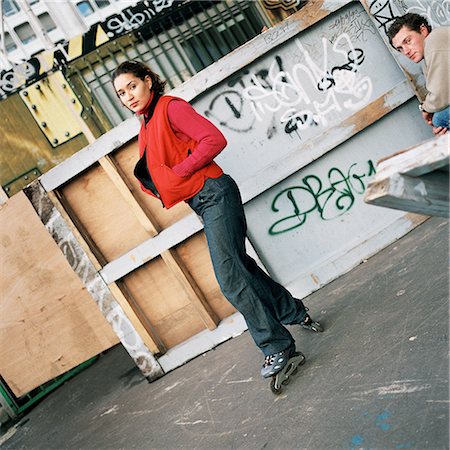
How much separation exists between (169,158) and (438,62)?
158cm

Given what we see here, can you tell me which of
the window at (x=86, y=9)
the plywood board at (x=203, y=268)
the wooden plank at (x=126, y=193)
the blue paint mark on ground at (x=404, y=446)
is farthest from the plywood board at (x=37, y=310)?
the window at (x=86, y=9)

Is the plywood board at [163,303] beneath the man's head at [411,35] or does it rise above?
beneath

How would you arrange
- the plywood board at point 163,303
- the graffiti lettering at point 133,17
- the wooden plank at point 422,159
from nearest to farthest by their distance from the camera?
the wooden plank at point 422,159, the plywood board at point 163,303, the graffiti lettering at point 133,17

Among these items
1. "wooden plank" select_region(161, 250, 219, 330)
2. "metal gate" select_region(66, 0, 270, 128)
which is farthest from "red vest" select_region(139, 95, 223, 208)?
"metal gate" select_region(66, 0, 270, 128)

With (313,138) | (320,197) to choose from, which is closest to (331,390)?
(320,197)

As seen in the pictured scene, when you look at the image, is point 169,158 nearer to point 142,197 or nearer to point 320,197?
point 142,197

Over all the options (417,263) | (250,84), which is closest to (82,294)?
(250,84)

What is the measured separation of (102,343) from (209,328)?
0.93 m

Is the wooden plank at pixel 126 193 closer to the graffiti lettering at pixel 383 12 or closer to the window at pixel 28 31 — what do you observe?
the graffiti lettering at pixel 383 12

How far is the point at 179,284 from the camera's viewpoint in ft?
14.6

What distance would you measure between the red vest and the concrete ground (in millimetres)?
1151

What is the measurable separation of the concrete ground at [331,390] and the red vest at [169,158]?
1.15 meters

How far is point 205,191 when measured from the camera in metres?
3.15

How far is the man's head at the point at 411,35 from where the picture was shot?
3623mm
